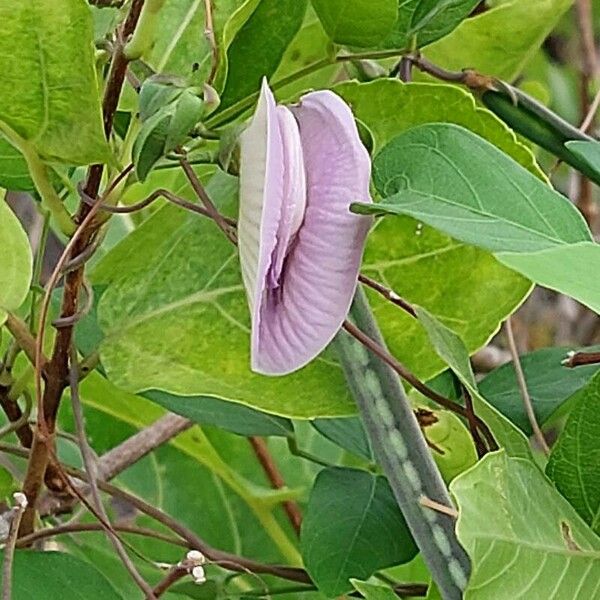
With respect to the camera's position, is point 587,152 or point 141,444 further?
point 141,444

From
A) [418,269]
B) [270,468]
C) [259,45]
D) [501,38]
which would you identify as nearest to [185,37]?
[259,45]

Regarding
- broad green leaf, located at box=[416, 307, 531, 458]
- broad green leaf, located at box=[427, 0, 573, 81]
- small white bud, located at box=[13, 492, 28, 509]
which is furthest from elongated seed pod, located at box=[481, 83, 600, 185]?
small white bud, located at box=[13, 492, 28, 509]

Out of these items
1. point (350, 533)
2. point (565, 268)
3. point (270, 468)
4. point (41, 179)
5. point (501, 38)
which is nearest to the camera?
point (565, 268)

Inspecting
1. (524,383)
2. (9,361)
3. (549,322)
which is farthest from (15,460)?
(549,322)

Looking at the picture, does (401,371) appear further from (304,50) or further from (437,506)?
(304,50)

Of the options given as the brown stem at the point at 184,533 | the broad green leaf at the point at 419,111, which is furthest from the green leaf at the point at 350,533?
the broad green leaf at the point at 419,111

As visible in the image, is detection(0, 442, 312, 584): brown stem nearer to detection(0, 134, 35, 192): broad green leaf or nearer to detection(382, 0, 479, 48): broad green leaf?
detection(0, 134, 35, 192): broad green leaf
